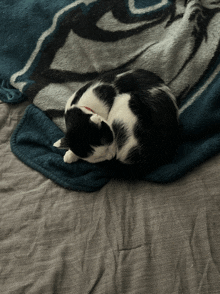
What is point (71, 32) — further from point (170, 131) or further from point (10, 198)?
point (10, 198)

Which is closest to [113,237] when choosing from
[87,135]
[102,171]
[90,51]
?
[102,171]

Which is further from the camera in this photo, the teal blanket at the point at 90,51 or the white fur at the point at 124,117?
the teal blanket at the point at 90,51

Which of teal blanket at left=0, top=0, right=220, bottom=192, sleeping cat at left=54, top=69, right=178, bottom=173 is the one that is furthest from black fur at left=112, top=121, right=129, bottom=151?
teal blanket at left=0, top=0, right=220, bottom=192

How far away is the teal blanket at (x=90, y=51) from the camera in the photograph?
1107 millimetres

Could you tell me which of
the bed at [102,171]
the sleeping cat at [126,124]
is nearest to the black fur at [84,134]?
the sleeping cat at [126,124]

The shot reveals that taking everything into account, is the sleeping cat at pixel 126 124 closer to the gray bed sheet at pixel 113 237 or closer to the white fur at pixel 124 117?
the white fur at pixel 124 117

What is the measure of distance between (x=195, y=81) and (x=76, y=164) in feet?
2.16

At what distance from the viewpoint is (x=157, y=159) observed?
944 millimetres

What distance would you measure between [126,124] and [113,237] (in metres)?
0.41

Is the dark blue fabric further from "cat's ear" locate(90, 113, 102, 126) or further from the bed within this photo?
"cat's ear" locate(90, 113, 102, 126)

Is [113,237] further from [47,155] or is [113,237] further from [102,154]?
[47,155]

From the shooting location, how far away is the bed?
0.75 meters

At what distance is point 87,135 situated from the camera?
2.93ft

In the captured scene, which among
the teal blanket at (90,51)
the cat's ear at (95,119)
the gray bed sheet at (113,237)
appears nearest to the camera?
the gray bed sheet at (113,237)
